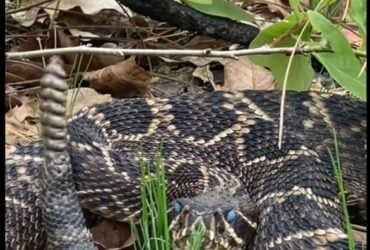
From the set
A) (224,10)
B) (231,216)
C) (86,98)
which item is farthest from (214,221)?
(86,98)

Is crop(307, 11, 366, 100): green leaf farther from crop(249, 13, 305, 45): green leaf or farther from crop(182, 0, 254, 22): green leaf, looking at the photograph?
crop(182, 0, 254, 22): green leaf

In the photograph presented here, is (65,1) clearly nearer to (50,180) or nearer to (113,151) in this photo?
(113,151)


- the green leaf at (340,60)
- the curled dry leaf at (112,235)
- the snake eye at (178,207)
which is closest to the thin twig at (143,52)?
the green leaf at (340,60)

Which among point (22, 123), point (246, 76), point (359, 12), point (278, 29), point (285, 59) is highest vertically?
point (359, 12)

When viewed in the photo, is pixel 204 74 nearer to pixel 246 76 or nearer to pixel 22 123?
pixel 246 76

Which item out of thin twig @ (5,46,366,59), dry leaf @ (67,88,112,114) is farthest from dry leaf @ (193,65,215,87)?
thin twig @ (5,46,366,59)
